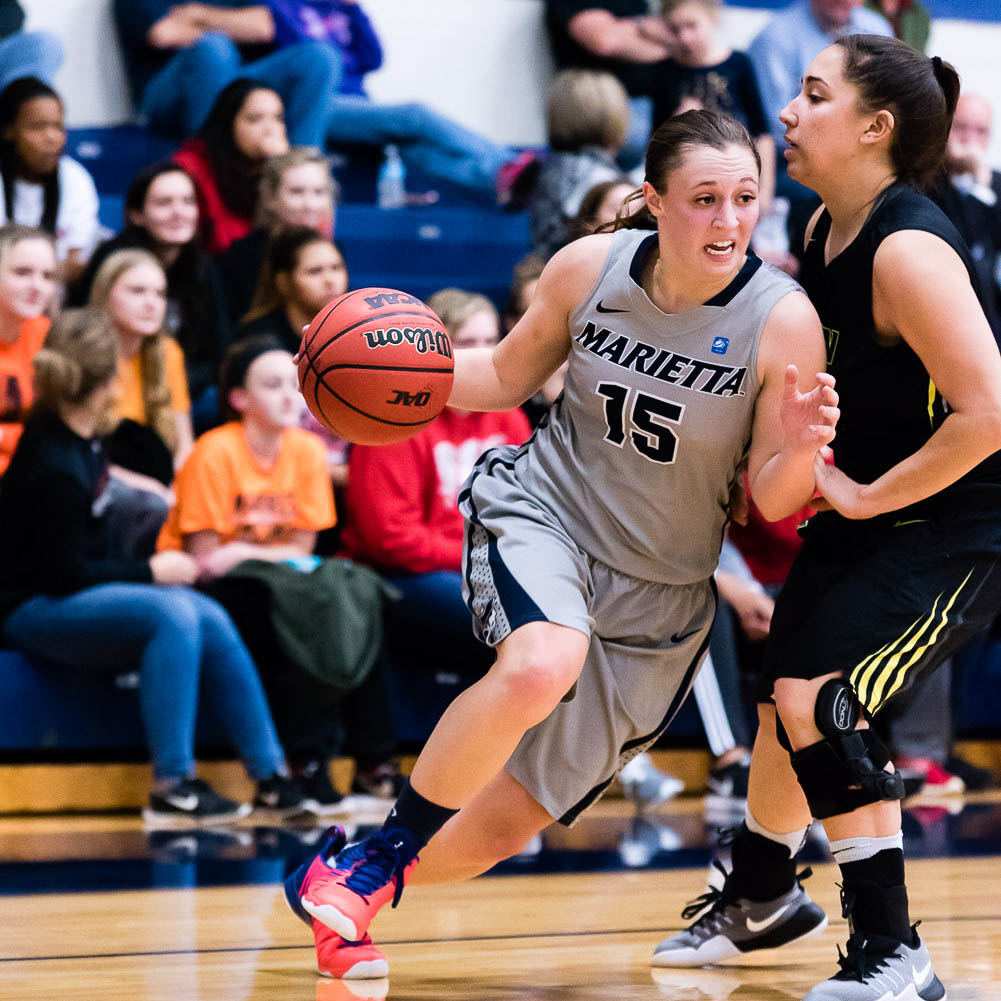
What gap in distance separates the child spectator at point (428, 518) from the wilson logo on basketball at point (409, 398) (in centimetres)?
236

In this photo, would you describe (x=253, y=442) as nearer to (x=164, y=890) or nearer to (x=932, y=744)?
(x=164, y=890)

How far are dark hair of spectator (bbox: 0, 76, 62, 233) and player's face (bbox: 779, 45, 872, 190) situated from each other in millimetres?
4217

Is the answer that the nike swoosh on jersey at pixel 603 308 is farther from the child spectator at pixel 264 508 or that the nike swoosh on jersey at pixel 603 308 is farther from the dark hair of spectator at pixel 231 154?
the dark hair of spectator at pixel 231 154

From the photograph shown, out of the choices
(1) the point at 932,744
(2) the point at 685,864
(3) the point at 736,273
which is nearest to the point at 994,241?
(1) the point at 932,744

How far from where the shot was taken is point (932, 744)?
5.91 metres

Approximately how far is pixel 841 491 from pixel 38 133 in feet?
15.2

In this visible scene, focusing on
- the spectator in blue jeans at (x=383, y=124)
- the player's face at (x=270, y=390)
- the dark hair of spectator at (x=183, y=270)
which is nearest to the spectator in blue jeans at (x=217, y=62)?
the spectator in blue jeans at (x=383, y=124)

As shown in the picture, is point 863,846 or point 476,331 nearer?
point 863,846

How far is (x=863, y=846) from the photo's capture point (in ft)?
9.25

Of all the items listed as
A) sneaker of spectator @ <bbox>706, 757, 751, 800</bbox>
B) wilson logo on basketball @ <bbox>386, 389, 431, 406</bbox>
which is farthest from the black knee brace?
sneaker of spectator @ <bbox>706, 757, 751, 800</bbox>

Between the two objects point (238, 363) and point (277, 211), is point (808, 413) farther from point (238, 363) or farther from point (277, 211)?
point (277, 211)

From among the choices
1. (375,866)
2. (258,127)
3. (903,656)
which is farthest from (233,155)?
(903,656)

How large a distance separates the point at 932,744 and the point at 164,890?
3.13m

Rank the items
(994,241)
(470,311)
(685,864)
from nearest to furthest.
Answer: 1. (685,864)
2. (470,311)
3. (994,241)
